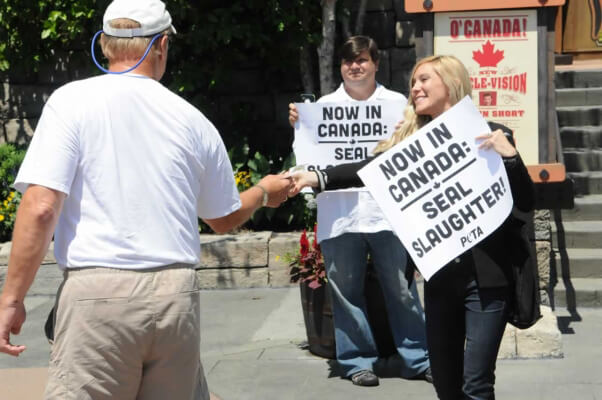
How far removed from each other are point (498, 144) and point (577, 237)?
451 centimetres

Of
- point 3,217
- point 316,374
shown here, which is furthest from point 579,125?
point 3,217

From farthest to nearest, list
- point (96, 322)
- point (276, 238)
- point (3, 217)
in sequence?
point (3, 217) < point (276, 238) < point (96, 322)

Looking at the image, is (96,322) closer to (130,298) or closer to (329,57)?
(130,298)

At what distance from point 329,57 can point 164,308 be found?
260 inches

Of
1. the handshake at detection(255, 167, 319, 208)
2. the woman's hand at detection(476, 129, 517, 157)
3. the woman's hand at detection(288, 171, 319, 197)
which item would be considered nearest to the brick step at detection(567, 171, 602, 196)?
the handshake at detection(255, 167, 319, 208)

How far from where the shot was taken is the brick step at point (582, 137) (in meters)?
9.09

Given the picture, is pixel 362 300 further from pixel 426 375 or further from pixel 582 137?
pixel 582 137

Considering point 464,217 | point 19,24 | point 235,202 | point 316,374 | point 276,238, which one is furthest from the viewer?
point 19,24

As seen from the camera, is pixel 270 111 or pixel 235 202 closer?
pixel 235 202

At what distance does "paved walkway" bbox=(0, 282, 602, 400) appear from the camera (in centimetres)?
526

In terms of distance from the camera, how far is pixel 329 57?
9109 millimetres

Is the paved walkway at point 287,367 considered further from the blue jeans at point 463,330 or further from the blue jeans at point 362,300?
the blue jeans at point 463,330

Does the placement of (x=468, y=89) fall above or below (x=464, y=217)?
above

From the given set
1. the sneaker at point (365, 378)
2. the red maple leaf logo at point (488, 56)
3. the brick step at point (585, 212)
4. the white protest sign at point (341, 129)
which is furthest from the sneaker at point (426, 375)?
the brick step at point (585, 212)
